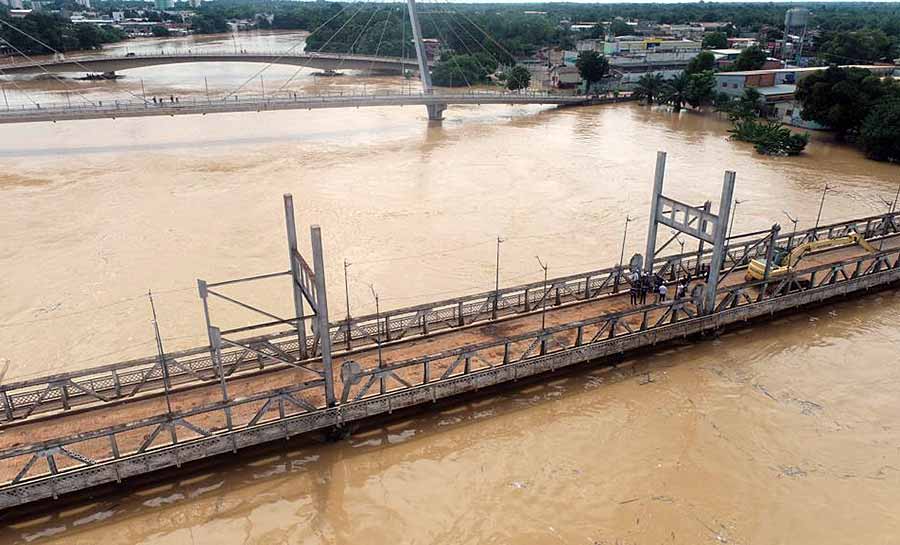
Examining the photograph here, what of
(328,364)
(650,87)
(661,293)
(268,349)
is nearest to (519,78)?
(650,87)

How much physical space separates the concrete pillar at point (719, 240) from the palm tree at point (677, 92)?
4132cm

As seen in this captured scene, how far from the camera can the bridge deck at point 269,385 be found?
1014 centimetres

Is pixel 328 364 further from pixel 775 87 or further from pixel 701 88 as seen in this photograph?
pixel 775 87

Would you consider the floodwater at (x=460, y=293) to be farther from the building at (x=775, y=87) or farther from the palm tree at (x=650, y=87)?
the palm tree at (x=650, y=87)

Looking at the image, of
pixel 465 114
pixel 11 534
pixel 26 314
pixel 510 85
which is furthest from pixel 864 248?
pixel 510 85

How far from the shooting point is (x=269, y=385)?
37.7 ft

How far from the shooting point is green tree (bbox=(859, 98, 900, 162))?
33312mm

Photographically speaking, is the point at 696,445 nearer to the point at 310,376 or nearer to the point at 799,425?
the point at 799,425

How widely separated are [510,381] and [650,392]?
2.97 m

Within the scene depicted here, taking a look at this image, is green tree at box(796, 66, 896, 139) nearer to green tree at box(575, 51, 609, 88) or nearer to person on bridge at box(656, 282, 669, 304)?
green tree at box(575, 51, 609, 88)

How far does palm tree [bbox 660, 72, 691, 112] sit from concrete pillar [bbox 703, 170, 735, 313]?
41321mm

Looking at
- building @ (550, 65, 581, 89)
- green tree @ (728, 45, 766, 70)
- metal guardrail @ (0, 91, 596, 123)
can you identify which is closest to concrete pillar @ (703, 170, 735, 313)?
metal guardrail @ (0, 91, 596, 123)

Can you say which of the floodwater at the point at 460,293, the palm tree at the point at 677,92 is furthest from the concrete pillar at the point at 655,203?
the palm tree at the point at 677,92

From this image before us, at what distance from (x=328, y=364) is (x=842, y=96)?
39.2 m
